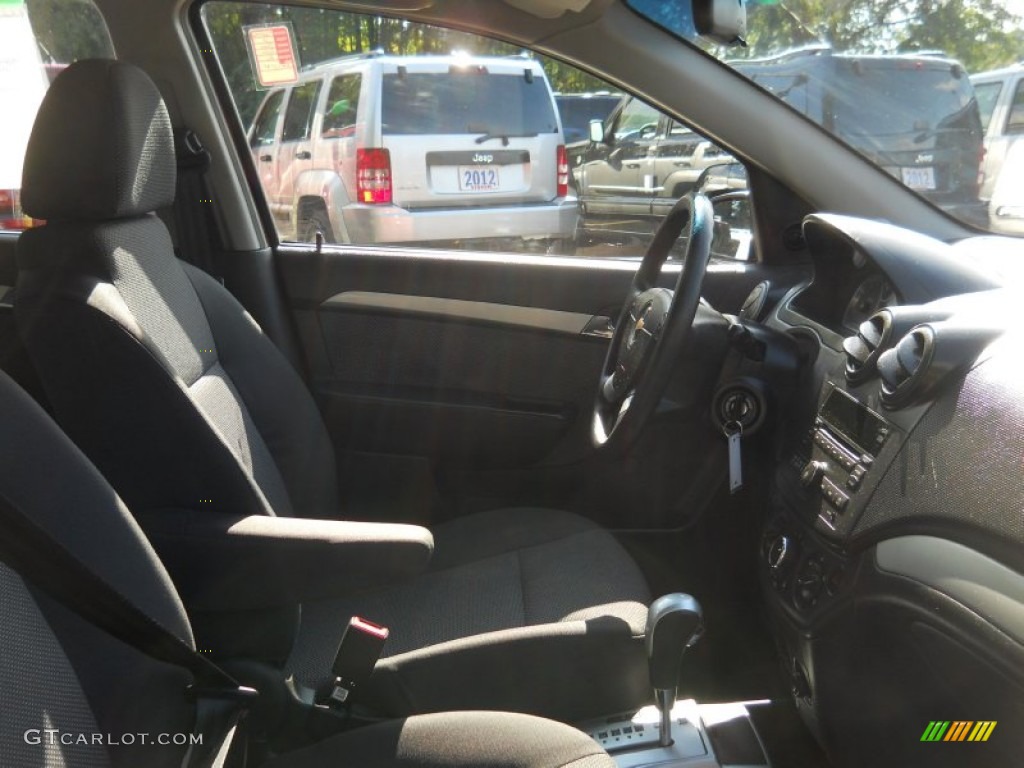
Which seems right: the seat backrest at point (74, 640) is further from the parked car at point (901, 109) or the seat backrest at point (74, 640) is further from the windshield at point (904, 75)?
the parked car at point (901, 109)

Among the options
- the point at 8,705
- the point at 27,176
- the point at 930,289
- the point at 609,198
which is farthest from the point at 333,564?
the point at 609,198

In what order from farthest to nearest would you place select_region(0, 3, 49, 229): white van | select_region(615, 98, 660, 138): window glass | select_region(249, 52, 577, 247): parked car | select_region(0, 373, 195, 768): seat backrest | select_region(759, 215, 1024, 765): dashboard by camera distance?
select_region(249, 52, 577, 247): parked car < select_region(0, 3, 49, 229): white van < select_region(615, 98, 660, 138): window glass < select_region(759, 215, 1024, 765): dashboard < select_region(0, 373, 195, 768): seat backrest

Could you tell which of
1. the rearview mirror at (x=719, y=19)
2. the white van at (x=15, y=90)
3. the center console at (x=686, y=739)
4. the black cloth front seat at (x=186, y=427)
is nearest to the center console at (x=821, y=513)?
the center console at (x=686, y=739)

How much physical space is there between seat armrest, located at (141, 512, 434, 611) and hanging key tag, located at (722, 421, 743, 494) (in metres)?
0.59

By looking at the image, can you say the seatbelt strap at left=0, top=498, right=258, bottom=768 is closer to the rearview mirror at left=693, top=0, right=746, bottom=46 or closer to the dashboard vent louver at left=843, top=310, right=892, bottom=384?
the dashboard vent louver at left=843, top=310, right=892, bottom=384

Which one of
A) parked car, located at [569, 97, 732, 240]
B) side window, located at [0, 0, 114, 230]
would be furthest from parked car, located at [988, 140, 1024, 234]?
side window, located at [0, 0, 114, 230]

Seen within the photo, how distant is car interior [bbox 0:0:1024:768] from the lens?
1286mm

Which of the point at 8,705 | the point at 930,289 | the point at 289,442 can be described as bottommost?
the point at 289,442

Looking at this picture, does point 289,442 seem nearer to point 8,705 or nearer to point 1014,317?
point 8,705

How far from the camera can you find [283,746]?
1.56 metres

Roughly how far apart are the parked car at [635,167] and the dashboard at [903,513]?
0.67 metres

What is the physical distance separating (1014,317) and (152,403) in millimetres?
1300

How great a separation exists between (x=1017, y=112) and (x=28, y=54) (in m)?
2.41

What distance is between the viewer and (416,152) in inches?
141
